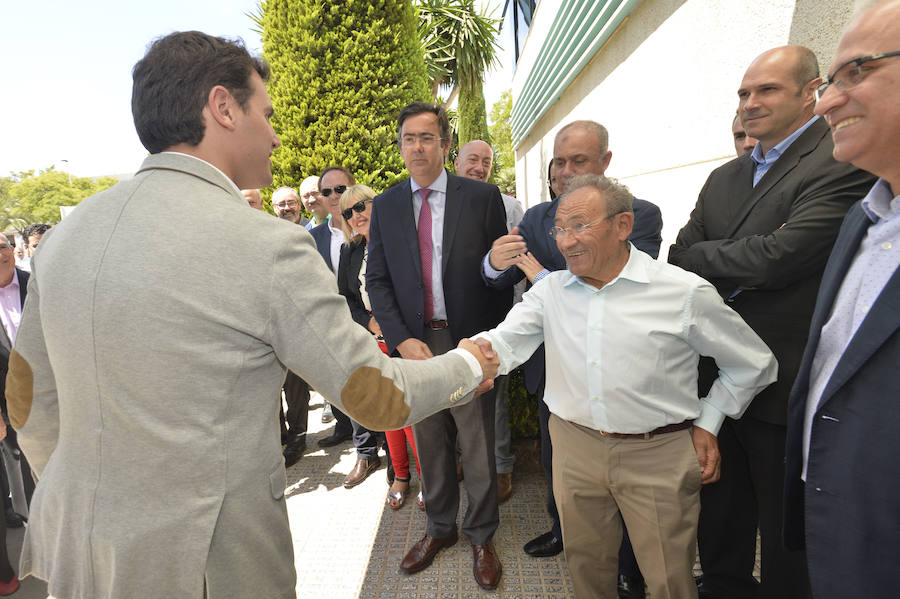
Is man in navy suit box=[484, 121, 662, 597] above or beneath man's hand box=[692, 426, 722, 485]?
above

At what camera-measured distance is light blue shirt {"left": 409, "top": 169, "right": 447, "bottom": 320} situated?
306 cm

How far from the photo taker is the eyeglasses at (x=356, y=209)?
3840 mm

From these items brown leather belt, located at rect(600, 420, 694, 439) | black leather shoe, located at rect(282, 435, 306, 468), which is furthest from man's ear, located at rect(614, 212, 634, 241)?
black leather shoe, located at rect(282, 435, 306, 468)

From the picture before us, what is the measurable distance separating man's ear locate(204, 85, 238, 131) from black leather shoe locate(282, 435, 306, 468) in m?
4.09

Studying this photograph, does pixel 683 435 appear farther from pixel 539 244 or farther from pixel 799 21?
pixel 799 21

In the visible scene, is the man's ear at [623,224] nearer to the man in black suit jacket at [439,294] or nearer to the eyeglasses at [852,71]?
the eyeglasses at [852,71]

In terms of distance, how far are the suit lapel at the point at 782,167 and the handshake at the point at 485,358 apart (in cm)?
127

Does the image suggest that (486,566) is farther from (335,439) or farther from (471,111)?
(471,111)

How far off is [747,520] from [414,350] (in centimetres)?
200

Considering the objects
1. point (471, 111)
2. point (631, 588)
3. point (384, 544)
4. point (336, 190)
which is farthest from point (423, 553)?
point (471, 111)

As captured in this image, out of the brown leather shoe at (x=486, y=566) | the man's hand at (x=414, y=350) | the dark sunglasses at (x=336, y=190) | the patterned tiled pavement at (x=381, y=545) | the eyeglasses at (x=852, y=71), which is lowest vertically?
the patterned tiled pavement at (x=381, y=545)

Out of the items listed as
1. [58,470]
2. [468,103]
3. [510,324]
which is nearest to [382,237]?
[510,324]

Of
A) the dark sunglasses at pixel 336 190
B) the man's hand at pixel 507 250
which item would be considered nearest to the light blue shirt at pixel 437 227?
the man's hand at pixel 507 250

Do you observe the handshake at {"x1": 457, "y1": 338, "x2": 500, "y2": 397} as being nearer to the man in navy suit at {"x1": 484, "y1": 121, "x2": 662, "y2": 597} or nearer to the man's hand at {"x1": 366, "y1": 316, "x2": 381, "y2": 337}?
the man in navy suit at {"x1": 484, "y1": 121, "x2": 662, "y2": 597}
